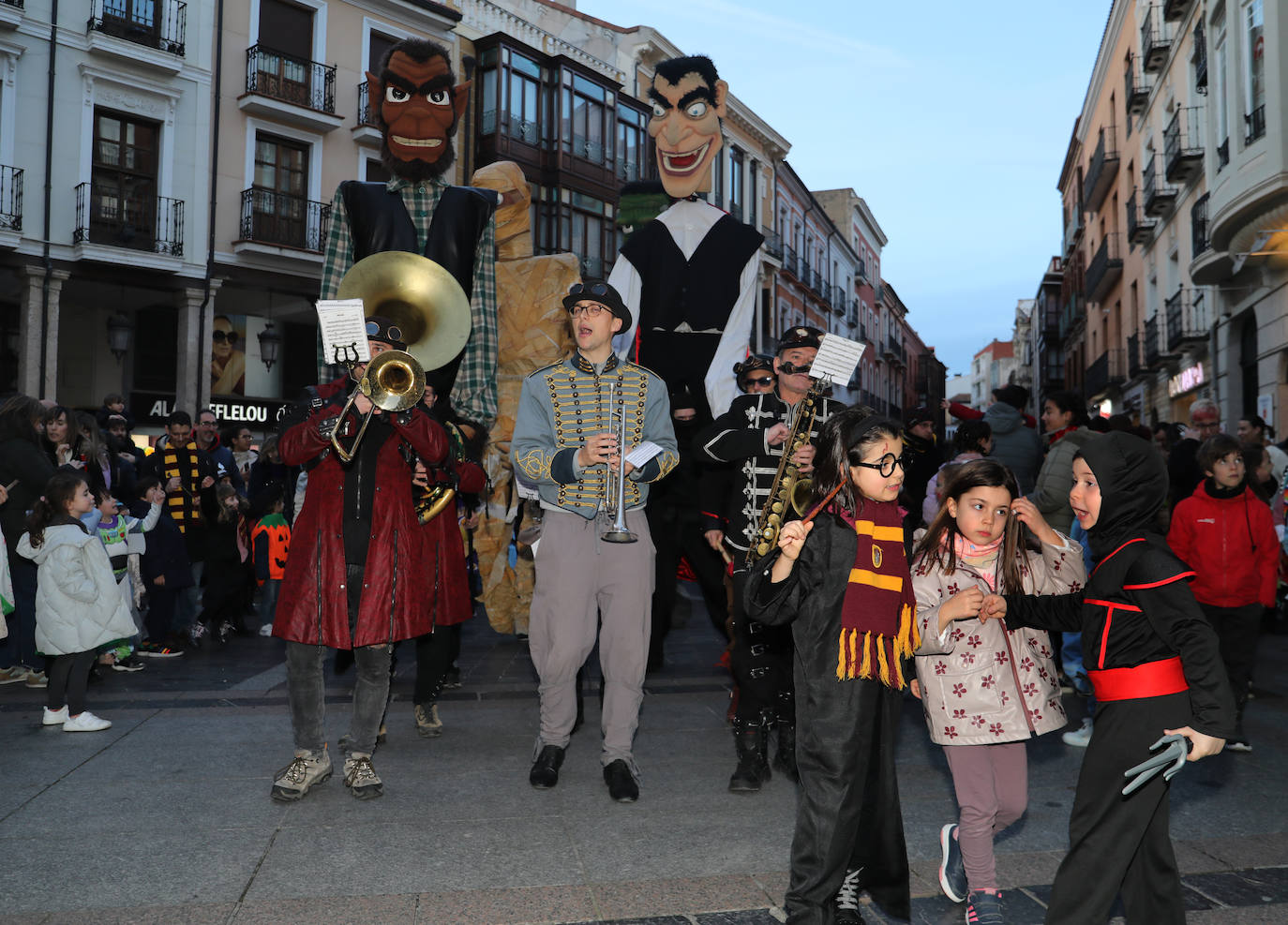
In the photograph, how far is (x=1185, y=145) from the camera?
22.0 m

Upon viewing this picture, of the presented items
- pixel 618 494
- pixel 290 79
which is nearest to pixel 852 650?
pixel 618 494

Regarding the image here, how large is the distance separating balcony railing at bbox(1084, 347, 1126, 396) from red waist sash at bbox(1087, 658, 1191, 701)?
29904 millimetres

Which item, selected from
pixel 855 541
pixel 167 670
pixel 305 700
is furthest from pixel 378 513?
pixel 167 670

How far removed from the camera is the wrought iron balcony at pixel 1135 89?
26.5 metres

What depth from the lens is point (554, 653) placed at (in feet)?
15.0

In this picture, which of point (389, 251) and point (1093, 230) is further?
point (1093, 230)

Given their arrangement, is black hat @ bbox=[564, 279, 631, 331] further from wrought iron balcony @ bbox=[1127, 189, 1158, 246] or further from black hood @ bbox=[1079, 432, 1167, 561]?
wrought iron balcony @ bbox=[1127, 189, 1158, 246]

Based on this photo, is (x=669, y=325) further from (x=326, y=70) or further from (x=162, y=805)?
(x=326, y=70)

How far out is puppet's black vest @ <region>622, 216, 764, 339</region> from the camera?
623 centimetres

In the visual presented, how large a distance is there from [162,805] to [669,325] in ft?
11.9

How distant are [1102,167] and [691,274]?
29535mm

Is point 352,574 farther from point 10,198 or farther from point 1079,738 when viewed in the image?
point 10,198

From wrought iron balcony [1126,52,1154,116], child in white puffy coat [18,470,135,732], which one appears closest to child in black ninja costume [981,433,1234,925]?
child in white puffy coat [18,470,135,732]

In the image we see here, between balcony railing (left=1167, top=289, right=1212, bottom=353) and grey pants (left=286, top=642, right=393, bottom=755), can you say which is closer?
grey pants (left=286, top=642, right=393, bottom=755)
